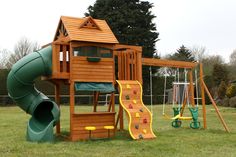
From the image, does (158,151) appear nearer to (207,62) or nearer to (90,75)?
(90,75)

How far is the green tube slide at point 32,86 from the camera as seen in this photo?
9.90 m

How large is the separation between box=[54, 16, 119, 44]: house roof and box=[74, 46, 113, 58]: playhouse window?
0.26 m

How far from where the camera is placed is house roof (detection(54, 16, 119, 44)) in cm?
1045

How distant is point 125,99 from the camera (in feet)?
35.7

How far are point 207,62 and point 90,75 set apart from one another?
39.3m

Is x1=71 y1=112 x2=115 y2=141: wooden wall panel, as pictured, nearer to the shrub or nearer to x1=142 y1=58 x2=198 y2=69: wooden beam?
x1=142 y1=58 x2=198 y2=69: wooden beam

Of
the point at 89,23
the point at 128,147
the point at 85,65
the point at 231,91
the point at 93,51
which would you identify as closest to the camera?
the point at 128,147

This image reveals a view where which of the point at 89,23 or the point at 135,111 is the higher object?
the point at 89,23

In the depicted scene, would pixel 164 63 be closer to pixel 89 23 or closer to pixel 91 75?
pixel 89 23

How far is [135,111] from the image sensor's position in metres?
10.5

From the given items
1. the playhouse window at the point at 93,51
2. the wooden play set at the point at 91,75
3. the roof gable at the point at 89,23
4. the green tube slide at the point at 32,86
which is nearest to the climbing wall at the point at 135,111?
the wooden play set at the point at 91,75

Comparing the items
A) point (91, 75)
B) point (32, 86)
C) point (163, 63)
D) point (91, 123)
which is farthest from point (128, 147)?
point (163, 63)

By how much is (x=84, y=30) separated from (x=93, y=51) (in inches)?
27.0

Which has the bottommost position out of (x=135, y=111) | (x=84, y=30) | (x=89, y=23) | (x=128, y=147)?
(x=128, y=147)
